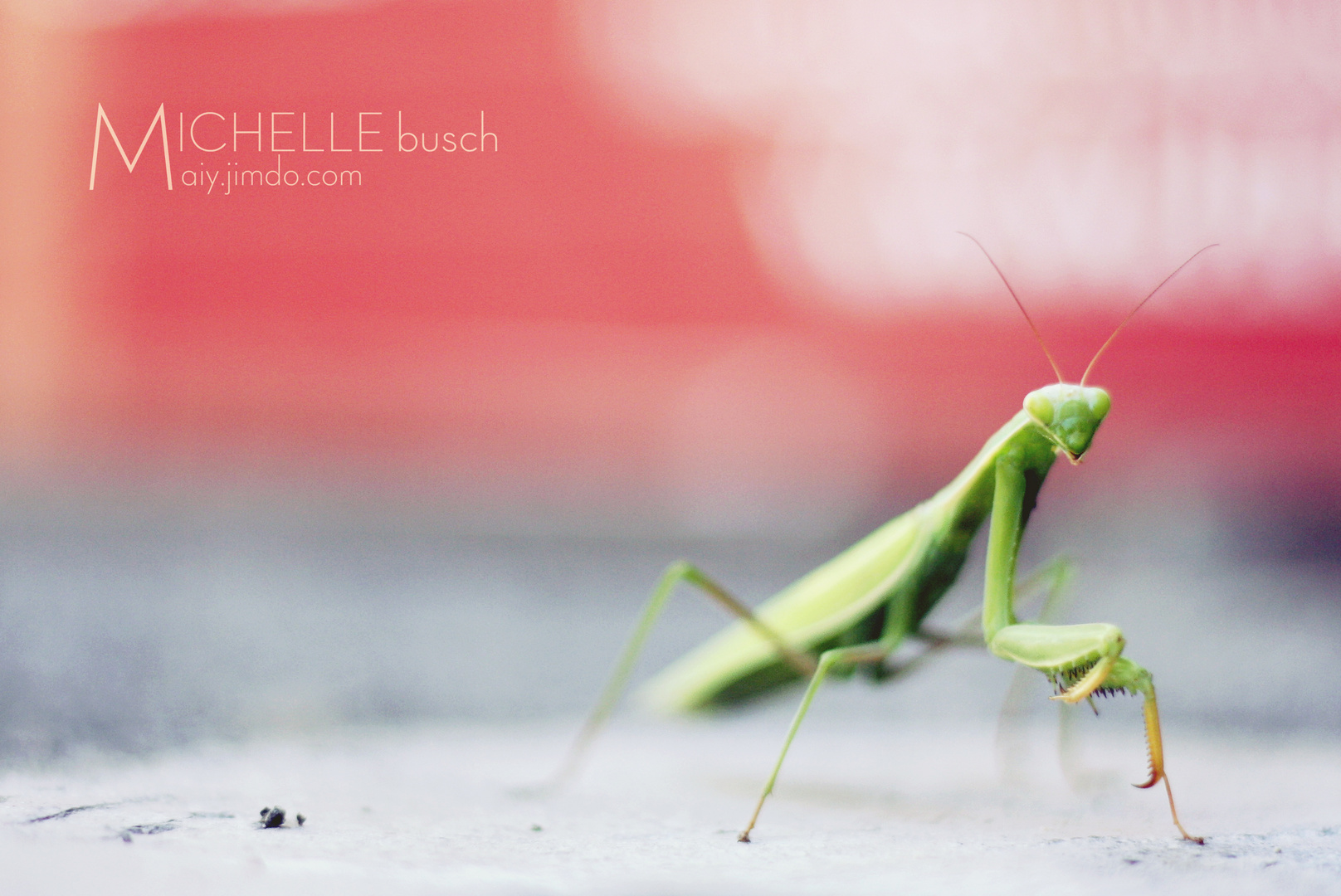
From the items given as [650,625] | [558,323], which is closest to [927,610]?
[650,625]

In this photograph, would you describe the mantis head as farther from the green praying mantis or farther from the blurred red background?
the blurred red background

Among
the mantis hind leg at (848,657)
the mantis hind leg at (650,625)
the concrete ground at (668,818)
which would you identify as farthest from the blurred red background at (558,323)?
the mantis hind leg at (848,657)

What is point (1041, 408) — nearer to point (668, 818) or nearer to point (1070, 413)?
point (1070, 413)

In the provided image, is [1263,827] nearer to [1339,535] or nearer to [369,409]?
[1339,535]

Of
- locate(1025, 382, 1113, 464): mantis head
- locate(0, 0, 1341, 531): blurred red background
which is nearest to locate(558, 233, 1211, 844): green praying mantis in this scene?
locate(1025, 382, 1113, 464): mantis head

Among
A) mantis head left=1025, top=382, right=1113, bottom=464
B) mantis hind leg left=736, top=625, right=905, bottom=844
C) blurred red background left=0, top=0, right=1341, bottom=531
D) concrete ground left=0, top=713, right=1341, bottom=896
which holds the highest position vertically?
blurred red background left=0, top=0, right=1341, bottom=531

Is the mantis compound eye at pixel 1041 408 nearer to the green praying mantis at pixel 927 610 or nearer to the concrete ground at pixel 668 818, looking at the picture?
the green praying mantis at pixel 927 610

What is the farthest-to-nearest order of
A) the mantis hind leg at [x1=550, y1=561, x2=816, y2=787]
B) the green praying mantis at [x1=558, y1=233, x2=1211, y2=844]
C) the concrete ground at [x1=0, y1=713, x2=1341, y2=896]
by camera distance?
the mantis hind leg at [x1=550, y1=561, x2=816, y2=787] < the green praying mantis at [x1=558, y1=233, x2=1211, y2=844] < the concrete ground at [x1=0, y1=713, x2=1341, y2=896]

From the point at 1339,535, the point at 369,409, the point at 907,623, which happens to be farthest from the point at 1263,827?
the point at 369,409
